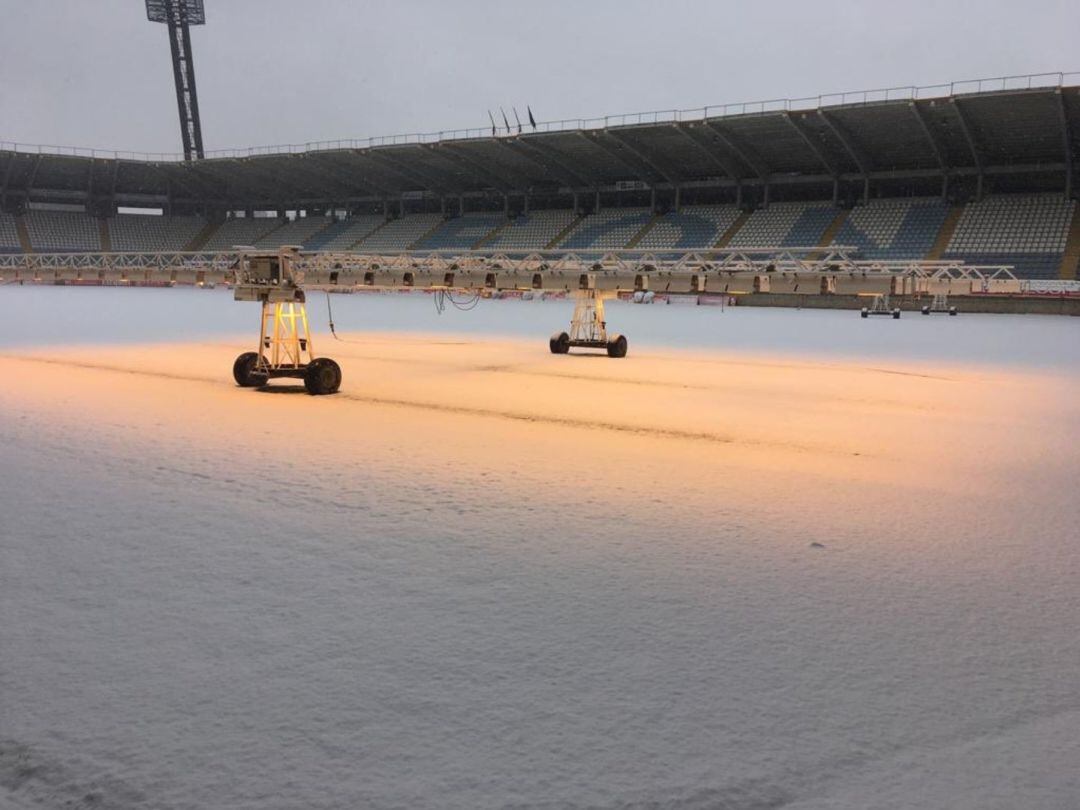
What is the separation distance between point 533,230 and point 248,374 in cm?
6009

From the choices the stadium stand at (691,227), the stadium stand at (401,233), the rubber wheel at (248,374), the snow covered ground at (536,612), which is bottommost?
the snow covered ground at (536,612)

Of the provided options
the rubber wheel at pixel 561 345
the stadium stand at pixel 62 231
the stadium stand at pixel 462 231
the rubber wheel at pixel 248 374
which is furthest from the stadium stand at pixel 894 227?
the stadium stand at pixel 62 231

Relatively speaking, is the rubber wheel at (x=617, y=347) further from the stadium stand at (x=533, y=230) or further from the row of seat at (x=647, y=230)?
the stadium stand at (x=533, y=230)

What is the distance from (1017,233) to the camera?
183 feet

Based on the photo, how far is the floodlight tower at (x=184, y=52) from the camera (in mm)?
88062

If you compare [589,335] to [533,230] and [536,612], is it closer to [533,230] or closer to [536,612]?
[536,612]

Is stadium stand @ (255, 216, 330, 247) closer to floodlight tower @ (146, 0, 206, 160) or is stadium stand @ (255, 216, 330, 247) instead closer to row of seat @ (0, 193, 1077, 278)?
row of seat @ (0, 193, 1077, 278)


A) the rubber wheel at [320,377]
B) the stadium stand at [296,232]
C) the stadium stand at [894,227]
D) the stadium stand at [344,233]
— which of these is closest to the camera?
the rubber wheel at [320,377]

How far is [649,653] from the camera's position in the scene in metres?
4.89

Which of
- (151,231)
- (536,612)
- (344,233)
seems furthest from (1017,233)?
(151,231)

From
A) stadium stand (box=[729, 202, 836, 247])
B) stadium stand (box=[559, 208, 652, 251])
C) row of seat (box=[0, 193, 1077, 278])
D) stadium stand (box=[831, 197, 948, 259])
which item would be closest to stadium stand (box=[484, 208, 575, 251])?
row of seat (box=[0, 193, 1077, 278])

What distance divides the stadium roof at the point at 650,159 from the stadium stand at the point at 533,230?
2.69 metres

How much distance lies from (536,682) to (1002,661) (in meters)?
2.60

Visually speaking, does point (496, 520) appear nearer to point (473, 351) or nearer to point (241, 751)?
point (241, 751)
